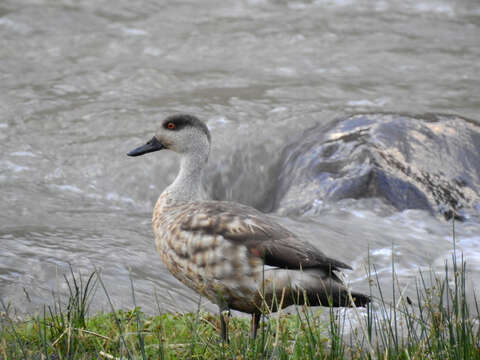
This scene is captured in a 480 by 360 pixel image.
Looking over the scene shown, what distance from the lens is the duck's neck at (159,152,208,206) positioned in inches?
221

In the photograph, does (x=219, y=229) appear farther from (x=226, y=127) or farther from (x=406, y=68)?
(x=406, y=68)

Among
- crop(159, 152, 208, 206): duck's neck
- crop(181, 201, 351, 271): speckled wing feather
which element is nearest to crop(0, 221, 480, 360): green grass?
crop(181, 201, 351, 271): speckled wing feather

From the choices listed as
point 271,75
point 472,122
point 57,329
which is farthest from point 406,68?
point 57,329

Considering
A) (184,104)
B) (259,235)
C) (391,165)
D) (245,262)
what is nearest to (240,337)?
(245,262)

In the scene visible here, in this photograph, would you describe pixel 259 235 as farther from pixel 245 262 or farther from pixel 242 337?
pixel 242 337

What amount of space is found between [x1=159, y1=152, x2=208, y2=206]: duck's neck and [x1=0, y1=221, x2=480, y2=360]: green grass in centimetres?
95

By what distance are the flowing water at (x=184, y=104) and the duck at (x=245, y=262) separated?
919 mm

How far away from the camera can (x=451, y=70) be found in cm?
1498

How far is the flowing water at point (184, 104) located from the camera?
6969 mm

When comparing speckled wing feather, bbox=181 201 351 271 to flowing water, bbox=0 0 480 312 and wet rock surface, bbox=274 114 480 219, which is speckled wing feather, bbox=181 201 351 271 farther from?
wet rock surface, bbox=274 114 480 219

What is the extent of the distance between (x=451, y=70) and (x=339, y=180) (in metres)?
7.70

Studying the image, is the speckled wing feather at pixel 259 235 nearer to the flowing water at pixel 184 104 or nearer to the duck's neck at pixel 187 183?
the duck's neck at pixel 187 183

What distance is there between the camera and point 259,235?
4.55m

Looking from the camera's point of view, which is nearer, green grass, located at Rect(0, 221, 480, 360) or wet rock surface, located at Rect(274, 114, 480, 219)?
green grass, located at Rect(0, 221, 480, 360)
